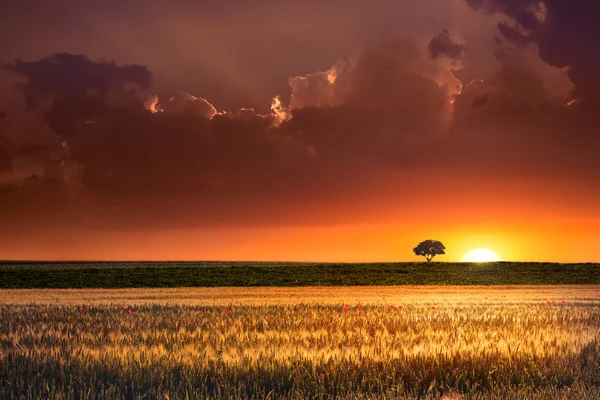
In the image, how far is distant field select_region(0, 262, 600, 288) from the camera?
61938 millimetres

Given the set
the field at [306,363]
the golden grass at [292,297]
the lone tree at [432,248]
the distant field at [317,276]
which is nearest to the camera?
the field at [306,363]

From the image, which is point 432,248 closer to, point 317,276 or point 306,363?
point 317,276

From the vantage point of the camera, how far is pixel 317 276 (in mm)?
68625

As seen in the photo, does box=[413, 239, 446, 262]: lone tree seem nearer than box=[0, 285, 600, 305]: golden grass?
No

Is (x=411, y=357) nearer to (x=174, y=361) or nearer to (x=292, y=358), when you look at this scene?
(x=292, y=358)

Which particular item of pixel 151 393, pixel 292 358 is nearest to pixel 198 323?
pixel 292 358

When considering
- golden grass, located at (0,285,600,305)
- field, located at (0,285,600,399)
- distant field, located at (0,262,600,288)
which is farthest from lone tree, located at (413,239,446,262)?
field, located at (0,285,600,399)

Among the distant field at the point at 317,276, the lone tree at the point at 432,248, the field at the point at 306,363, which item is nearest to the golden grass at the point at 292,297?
the distant field at the point at 317,276

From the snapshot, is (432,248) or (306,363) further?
(432,248)

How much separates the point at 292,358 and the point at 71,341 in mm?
5521

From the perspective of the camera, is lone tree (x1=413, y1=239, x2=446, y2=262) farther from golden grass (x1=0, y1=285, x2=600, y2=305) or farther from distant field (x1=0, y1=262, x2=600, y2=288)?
golden grass (x1=0, y1=285, x2=600, y2=305)

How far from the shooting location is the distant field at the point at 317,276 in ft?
203

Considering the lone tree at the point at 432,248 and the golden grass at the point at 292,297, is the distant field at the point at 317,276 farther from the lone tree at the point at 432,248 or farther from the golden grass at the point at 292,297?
the lone tree at the point at 432,248

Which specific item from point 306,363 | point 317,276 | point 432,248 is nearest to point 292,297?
point 306,363
